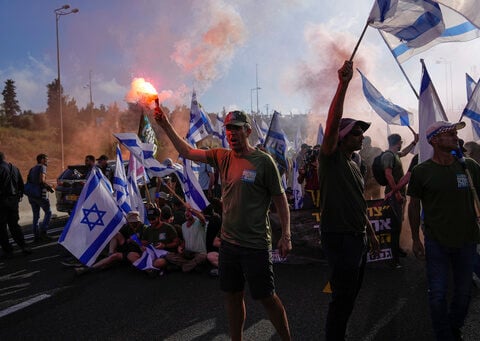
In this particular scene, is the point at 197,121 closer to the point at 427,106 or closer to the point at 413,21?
the point at 427,106

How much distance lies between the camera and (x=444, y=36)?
4.63 m

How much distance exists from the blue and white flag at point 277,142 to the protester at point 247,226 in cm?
598

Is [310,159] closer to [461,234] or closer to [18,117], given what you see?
[461,234]

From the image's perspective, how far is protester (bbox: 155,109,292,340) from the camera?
2.87m

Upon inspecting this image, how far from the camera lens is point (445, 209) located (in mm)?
2941

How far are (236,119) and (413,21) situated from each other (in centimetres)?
249

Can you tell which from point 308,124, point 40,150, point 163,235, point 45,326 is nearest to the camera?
point 45,326

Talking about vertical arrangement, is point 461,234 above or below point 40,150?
below

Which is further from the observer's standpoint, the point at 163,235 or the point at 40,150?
the point at 40,150

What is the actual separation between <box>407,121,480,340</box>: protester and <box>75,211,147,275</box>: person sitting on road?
447cm

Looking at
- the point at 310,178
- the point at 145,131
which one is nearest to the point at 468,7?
the point at 310,178

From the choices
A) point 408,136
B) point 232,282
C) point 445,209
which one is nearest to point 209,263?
point 232,282

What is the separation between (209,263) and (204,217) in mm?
857

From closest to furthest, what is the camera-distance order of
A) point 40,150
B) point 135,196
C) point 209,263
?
point 209,263
point 135,196
point 40,150
